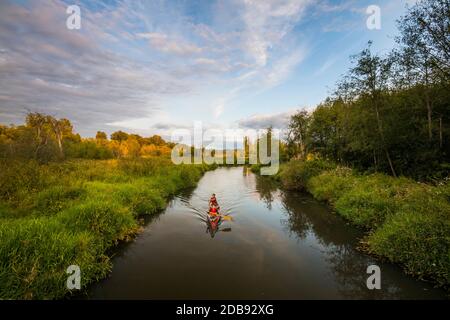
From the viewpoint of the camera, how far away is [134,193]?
41.0ft

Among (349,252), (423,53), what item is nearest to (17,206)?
(349,252)

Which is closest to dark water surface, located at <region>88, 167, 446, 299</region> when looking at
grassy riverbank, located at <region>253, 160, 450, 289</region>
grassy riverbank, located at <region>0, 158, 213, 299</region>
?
grassy riverbank, located at <region>253, 160, 450, 289</region>

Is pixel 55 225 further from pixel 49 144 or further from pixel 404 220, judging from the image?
pixel 49 144

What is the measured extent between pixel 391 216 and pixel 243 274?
20.4ft

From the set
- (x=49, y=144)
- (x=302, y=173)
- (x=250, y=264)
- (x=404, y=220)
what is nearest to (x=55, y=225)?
(x=250, y=264)

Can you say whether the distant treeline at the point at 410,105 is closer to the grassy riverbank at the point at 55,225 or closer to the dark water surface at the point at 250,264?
the dark water surface at the point at 250,264

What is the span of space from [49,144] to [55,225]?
90.2 feet

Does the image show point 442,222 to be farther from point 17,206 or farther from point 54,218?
point 17,206

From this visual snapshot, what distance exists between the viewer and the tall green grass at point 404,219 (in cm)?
618

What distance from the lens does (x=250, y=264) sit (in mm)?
7496

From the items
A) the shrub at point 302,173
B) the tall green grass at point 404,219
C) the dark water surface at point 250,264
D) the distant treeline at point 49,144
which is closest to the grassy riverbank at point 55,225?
the dark water surface at point 250,264

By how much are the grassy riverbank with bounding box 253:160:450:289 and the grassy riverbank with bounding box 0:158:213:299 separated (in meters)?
8.72

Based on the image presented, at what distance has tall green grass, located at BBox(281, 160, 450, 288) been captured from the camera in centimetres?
618

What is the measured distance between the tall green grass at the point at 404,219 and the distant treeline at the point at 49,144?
687 inches
